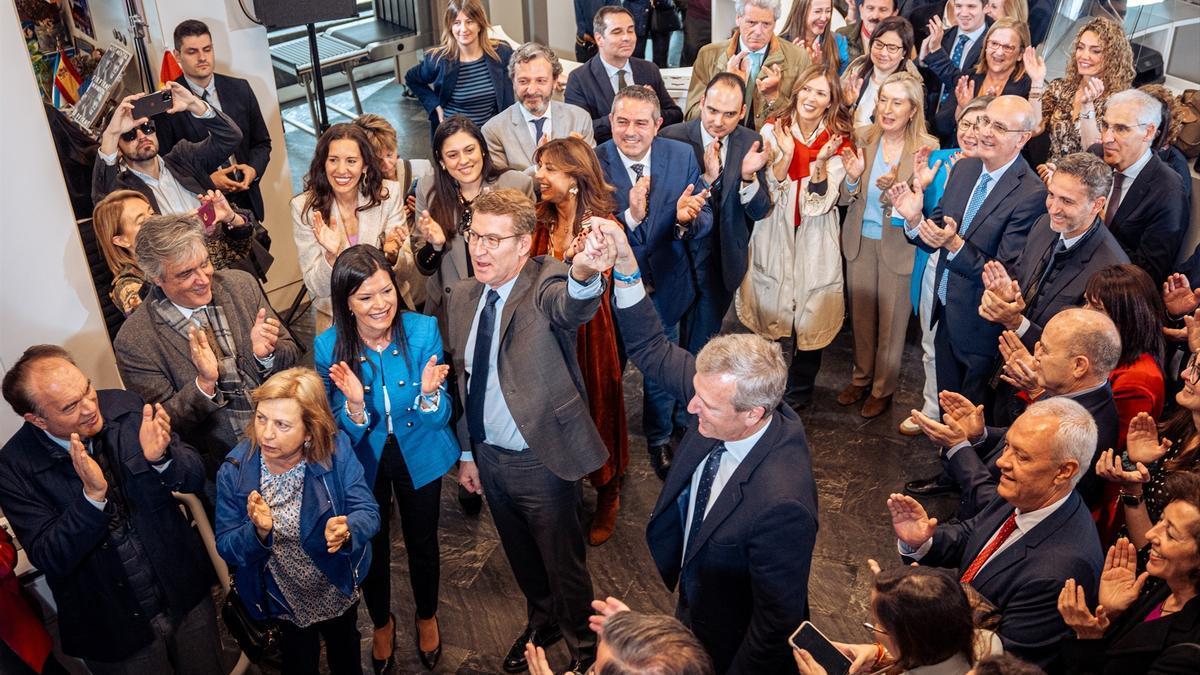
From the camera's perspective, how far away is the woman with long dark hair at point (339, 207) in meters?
4.10

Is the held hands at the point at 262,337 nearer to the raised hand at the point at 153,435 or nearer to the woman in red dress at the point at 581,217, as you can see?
the raised hand at the point at 153,435

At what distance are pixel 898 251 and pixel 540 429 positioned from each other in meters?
2.23

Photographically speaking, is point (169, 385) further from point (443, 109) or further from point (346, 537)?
point (443, 109)

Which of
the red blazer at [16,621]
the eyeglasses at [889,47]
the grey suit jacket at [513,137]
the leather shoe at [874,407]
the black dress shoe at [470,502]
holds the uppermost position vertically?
the eyeglasses at [889,47]

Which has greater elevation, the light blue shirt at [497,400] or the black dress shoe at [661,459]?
the light blue shirt at [497,400]

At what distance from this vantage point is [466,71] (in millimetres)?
5691

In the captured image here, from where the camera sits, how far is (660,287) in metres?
4.48

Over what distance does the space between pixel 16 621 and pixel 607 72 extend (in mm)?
3794

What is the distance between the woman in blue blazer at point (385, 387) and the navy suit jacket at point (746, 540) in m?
0.75

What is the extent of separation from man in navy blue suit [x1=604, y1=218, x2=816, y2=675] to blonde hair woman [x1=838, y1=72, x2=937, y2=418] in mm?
2047

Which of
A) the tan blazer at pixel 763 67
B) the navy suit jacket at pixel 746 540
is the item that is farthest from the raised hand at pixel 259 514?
the tan blazer at pixel 763 67

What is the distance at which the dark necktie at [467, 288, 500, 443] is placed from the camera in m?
3.31

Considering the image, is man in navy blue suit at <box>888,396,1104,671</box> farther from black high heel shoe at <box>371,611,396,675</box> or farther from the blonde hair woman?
black high heel shoe at <box>371,611,396,675</box>

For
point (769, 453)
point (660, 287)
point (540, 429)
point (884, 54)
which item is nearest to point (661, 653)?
point (769, 453)
